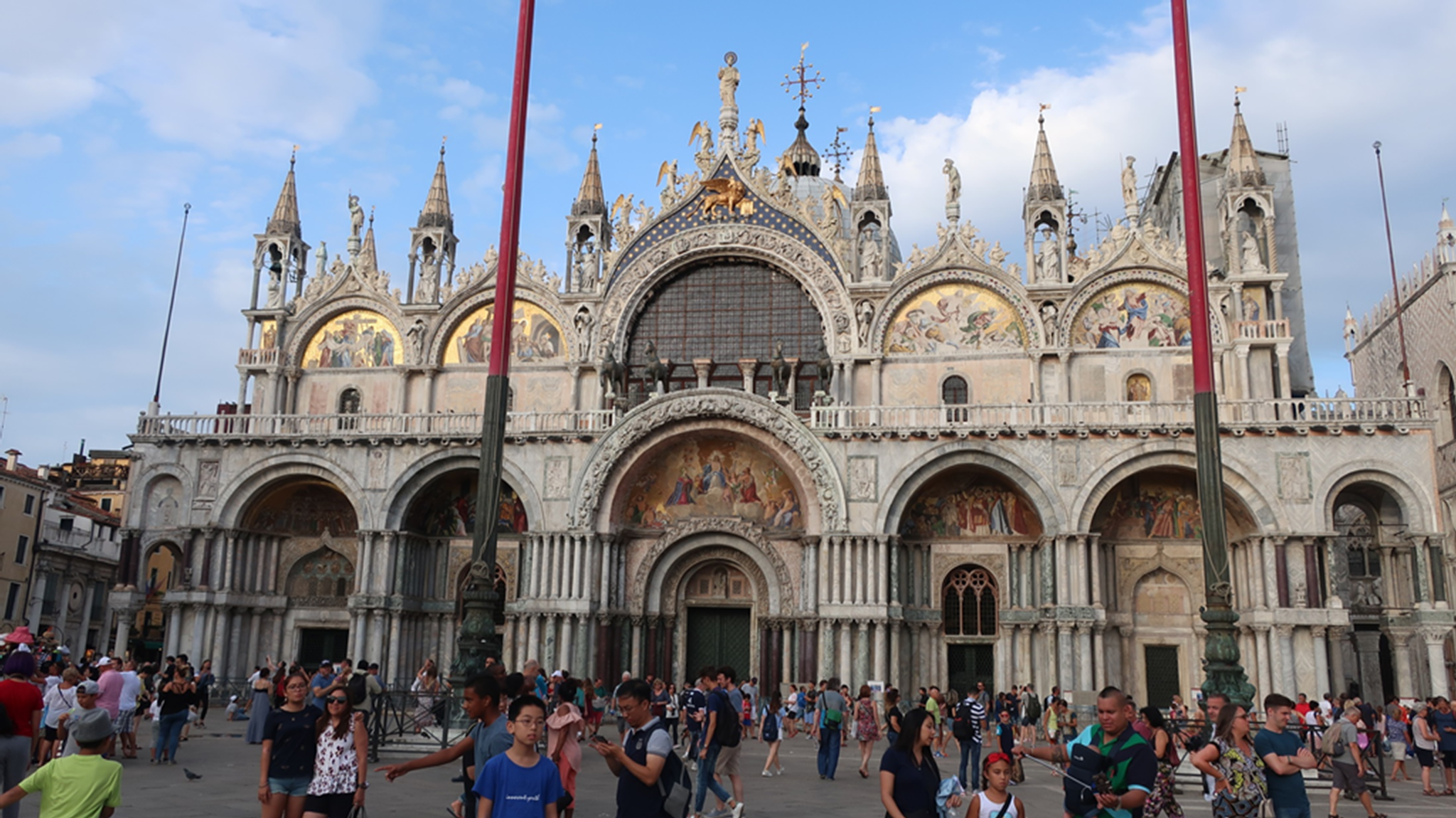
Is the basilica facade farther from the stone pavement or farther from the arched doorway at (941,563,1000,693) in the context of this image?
the stone pavement

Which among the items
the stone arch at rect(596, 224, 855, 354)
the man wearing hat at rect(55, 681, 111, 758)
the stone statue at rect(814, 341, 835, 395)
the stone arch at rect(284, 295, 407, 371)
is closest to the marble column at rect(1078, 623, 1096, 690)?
the stone statue at rect(814, 341, 835, 395)

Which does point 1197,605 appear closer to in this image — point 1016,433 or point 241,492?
point 1016,433

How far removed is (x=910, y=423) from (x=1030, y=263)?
6.23m

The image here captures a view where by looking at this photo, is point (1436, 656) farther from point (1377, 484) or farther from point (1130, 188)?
point (1130, 188)

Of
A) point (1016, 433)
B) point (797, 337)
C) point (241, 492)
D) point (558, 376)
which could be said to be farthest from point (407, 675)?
point (1016, 433)

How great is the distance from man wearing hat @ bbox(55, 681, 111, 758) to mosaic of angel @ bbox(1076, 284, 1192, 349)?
26.5 metres

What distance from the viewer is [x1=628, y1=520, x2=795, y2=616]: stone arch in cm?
3108

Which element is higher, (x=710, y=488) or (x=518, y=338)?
(x=518, y=338)

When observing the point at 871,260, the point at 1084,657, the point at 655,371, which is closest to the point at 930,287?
the point at 871,260

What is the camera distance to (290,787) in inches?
335

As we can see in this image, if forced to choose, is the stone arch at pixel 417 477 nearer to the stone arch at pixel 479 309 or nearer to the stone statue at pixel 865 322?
the stone arch at pixel 479 309

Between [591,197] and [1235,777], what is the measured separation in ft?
98.9

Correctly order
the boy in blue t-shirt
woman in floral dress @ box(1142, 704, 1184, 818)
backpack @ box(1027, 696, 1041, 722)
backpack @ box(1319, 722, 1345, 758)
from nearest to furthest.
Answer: the boy in blue t-shirt
woman in floral dress @ box(1142, 704, 1184, 818)
backpack @ box(1319, 722, 1345, 758)
backpack @ box(1027, 696, 1041, 722)

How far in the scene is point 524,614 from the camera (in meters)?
30.4
